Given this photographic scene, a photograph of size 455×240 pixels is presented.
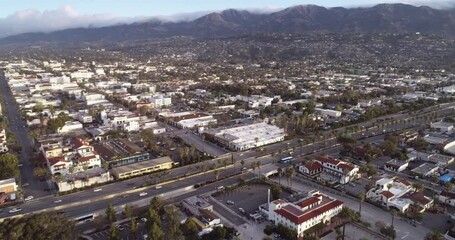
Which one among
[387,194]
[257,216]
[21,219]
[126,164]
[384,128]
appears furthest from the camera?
[384,128]

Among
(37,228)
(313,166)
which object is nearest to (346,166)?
(313,166)

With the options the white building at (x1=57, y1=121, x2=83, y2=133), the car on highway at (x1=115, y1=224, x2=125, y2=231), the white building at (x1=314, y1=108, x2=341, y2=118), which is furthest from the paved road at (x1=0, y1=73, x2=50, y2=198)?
the white building at (x1=314, y1=108, x2=341, y2=118)

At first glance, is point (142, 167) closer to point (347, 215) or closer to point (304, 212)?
point (304, 212)

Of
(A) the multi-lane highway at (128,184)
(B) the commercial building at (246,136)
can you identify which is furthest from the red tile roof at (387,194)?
(B) the commercial building at (246,136)

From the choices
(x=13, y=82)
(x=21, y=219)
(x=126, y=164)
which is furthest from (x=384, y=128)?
(x=13, y=82)

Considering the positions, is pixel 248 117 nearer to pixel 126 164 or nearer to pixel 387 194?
pixel 126 164

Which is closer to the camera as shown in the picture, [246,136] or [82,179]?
[82,179]
